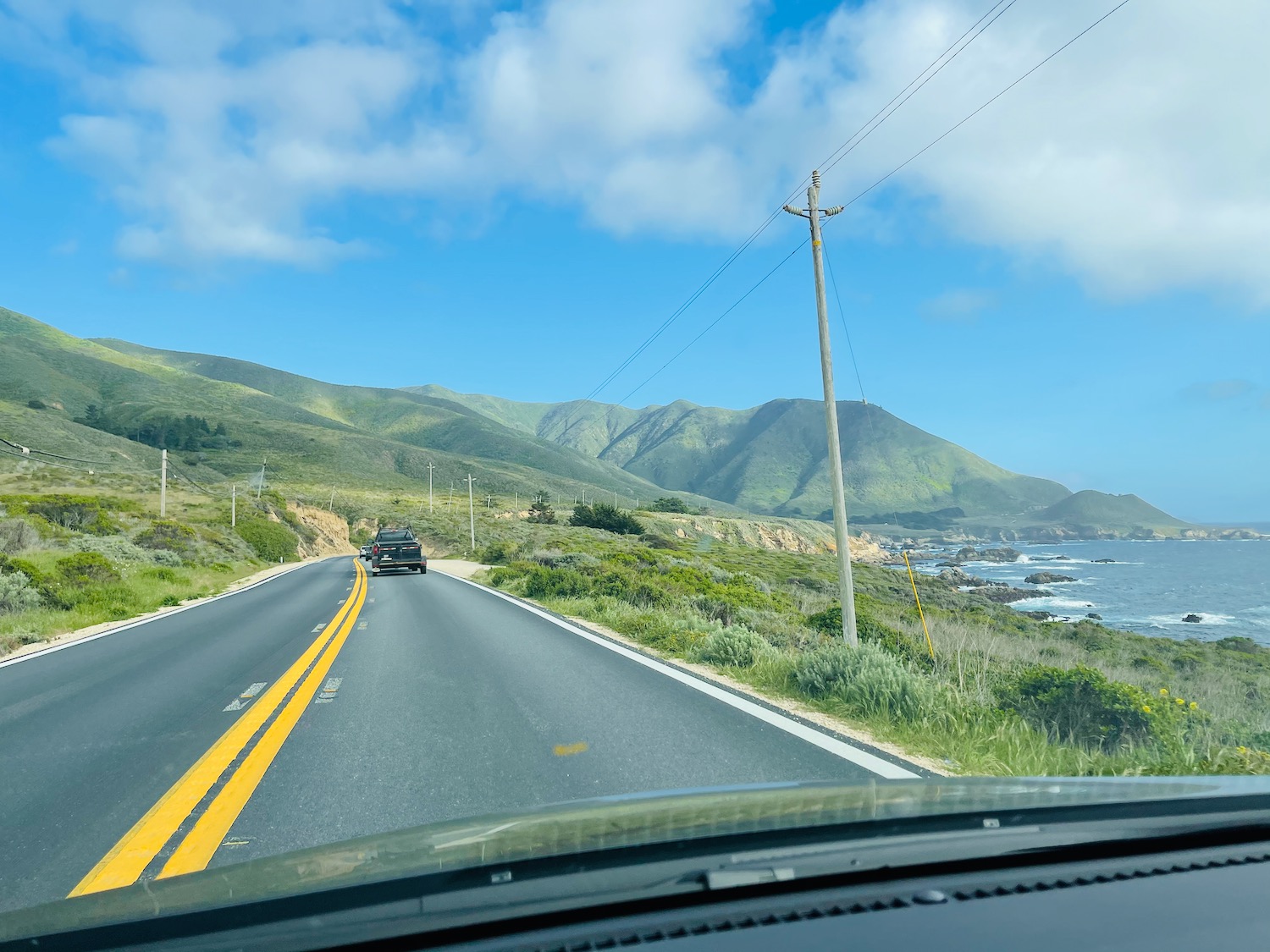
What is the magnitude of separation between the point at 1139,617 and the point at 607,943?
5503 cm

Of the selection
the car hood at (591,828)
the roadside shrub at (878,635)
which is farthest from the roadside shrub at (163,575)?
the car hood at (591,828)

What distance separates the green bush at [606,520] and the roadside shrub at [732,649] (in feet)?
192

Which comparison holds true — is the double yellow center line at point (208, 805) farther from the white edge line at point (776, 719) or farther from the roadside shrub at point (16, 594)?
the roadside shrub at point (16, 594)

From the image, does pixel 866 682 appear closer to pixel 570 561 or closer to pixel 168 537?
pixel 570 561

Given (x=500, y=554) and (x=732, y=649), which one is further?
(x=500, y=554)

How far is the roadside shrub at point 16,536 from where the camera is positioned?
26641 millimetres

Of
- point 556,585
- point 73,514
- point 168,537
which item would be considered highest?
point 73,514

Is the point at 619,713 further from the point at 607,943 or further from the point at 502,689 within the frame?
the point at 607,943

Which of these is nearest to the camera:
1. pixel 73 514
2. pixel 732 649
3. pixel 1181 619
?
pixel 732 649

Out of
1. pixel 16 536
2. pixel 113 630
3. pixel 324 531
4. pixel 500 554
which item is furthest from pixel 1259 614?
pixel 324 531

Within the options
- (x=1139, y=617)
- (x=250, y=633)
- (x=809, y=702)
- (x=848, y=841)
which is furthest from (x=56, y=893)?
(x=1139, y=617)

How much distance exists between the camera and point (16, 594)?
16156 mm

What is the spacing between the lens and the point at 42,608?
55.1 feet

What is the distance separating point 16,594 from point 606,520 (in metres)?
56.8
